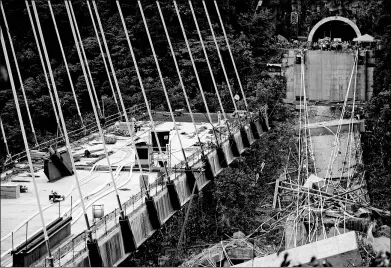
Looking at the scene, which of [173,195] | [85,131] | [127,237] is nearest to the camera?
[127,237]

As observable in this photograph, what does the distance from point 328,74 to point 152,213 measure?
2350 cm

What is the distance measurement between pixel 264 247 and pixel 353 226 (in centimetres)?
261

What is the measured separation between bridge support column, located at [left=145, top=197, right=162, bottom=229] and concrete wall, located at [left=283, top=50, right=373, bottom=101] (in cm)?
2189

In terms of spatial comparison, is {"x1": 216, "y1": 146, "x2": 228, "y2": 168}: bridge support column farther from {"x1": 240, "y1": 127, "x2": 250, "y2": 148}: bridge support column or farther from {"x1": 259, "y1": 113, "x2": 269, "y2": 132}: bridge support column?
{"x1": 259, "y1": 113, "x2": 269, "y2": 132}: bridge support column

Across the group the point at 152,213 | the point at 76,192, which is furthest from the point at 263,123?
the point at 152,213

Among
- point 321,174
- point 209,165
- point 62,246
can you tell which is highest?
point 62,246

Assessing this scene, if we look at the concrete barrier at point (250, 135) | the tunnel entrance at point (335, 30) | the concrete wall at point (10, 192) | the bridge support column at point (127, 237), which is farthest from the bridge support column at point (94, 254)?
the tunnel entrance at point (335, 30)

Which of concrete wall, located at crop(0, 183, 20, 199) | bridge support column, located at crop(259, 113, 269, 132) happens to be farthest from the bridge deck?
bridge support column, located at crop(259, 113, 269, 132)

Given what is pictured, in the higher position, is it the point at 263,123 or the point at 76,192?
the point at 76,192

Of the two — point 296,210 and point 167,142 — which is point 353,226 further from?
point 167,142

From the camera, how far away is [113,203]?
66.9ft

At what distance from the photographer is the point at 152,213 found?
19.3 metres

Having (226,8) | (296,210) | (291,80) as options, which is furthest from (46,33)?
(296,210)

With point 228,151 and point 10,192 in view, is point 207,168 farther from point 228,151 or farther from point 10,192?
point 10,192
